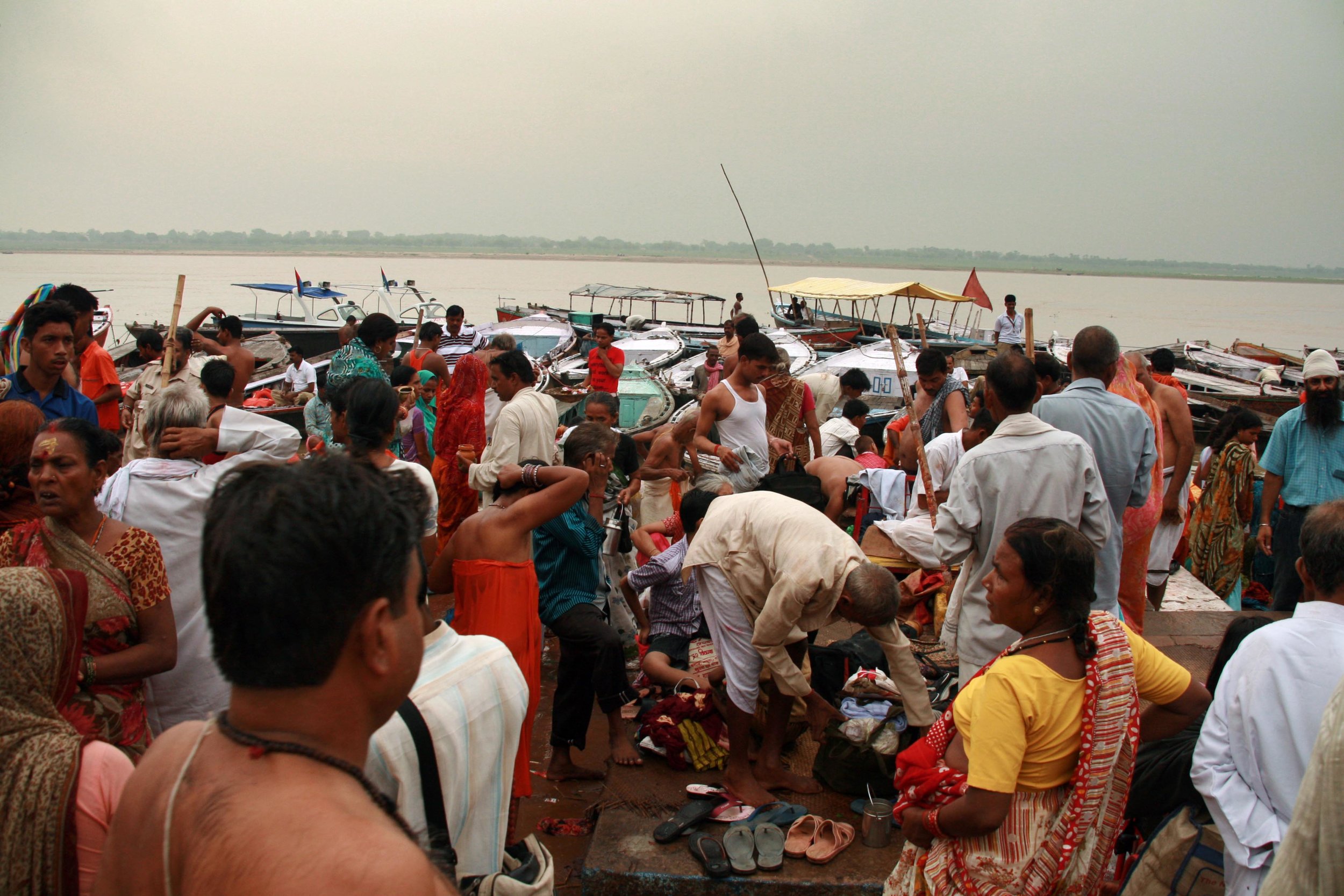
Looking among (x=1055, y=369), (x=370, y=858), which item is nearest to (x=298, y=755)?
(x=370, y=858)

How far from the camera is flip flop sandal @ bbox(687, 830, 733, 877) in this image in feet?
10.4

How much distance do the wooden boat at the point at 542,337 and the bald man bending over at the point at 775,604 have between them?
14118mm

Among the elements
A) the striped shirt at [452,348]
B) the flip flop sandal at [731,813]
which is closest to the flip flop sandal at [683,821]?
the flip flop sandal at [731,813]

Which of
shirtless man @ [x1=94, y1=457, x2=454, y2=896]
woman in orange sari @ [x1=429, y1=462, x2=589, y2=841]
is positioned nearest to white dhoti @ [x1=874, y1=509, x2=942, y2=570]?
woman in orange sari @ [x1=429, y1=462, x2=589, y2=841]

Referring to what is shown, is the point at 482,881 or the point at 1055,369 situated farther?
the point at 1055,369

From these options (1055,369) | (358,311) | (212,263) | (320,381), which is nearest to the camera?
(1055,369)

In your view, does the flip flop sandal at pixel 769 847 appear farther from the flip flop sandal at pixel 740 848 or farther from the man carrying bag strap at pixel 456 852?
the man carrying bag strap at pixel 456 852

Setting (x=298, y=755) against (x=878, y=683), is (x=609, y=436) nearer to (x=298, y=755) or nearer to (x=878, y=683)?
(x=878, y=683)

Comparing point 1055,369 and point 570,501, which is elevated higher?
point 1055,369

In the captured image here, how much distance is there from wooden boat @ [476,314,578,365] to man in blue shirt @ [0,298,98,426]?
13322 millimetres

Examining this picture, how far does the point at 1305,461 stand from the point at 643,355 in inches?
513

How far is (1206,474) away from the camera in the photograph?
7.52m

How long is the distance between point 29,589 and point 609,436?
2451 millimetres

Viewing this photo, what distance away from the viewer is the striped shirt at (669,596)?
4551 millimetres
